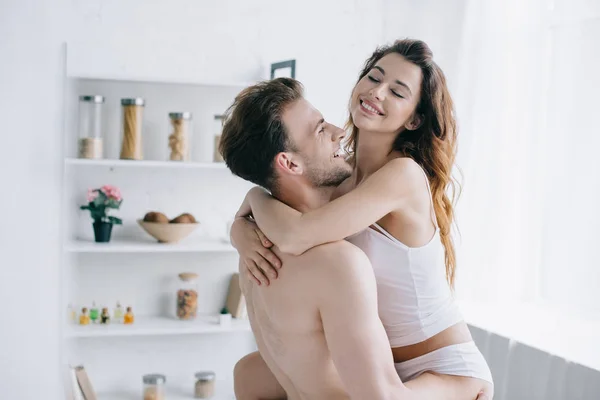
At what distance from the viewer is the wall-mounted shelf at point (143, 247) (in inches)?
131

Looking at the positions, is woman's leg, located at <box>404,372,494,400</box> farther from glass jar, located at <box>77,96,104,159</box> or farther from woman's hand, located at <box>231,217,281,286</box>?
glass jar, located at <box>77,96,104,159</box>

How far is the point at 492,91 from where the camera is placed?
338 cm

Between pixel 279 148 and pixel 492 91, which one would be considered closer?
pixel 279 148

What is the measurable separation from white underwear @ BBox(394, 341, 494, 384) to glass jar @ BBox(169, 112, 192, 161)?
1928 mm

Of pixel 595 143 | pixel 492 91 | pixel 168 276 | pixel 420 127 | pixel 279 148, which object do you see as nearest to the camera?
pixel 279 148

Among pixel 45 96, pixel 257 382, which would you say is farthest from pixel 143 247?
pixel 257 382

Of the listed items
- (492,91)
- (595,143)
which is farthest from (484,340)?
(492,91)

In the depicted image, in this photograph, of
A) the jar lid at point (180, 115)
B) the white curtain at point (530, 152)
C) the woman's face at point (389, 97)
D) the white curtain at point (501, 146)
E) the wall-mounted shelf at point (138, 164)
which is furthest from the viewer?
the jar lid at point (180, 115)

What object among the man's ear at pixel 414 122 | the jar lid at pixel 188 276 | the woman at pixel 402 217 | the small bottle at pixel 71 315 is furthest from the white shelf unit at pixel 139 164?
the man's ear at pixel 414 122

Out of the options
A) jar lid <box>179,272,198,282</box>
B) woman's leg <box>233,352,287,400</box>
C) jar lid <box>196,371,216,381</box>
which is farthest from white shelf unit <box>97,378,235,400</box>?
woman's leg <box>233,352,287,400</box>

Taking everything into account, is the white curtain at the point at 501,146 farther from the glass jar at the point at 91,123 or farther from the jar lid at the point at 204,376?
the glass jar at the point at 91,123

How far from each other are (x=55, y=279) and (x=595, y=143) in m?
2.36

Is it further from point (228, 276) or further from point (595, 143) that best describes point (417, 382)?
point (228, 276)

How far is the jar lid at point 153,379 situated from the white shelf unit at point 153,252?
0.55 feet
